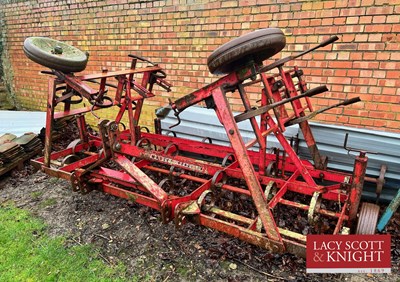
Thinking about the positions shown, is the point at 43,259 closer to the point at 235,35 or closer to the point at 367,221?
the point at 367,221

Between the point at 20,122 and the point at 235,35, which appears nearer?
the point at 235,35

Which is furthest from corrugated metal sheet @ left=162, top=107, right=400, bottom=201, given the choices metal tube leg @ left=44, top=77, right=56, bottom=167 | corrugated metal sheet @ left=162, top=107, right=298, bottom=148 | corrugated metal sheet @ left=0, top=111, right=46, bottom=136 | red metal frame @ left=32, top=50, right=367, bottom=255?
corrugated metal sheet @ left=0, top=111, right=46, bottom=136

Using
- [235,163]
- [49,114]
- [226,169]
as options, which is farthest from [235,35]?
[49,114]

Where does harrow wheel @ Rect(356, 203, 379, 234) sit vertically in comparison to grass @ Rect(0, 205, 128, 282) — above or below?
above

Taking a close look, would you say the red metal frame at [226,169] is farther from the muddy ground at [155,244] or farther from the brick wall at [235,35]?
the brick wall at [235,35]

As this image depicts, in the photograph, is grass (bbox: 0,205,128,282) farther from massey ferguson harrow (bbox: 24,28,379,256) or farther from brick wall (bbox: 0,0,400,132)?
brick wall (bbox: 0,0,400,132)

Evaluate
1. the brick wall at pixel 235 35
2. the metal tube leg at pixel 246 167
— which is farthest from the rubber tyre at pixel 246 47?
the brick wall at pixel 235 35

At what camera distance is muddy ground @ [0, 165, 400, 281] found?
2605 mm

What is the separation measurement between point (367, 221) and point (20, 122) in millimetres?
6259

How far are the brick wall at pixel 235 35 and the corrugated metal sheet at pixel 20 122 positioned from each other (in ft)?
4.18

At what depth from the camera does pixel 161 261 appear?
278 cm

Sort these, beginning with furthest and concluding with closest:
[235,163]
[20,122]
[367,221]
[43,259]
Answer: [20,122]
[235,163]
[43,259]
[367,221]

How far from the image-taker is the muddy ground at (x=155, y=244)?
2.61m

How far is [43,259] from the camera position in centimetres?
285
